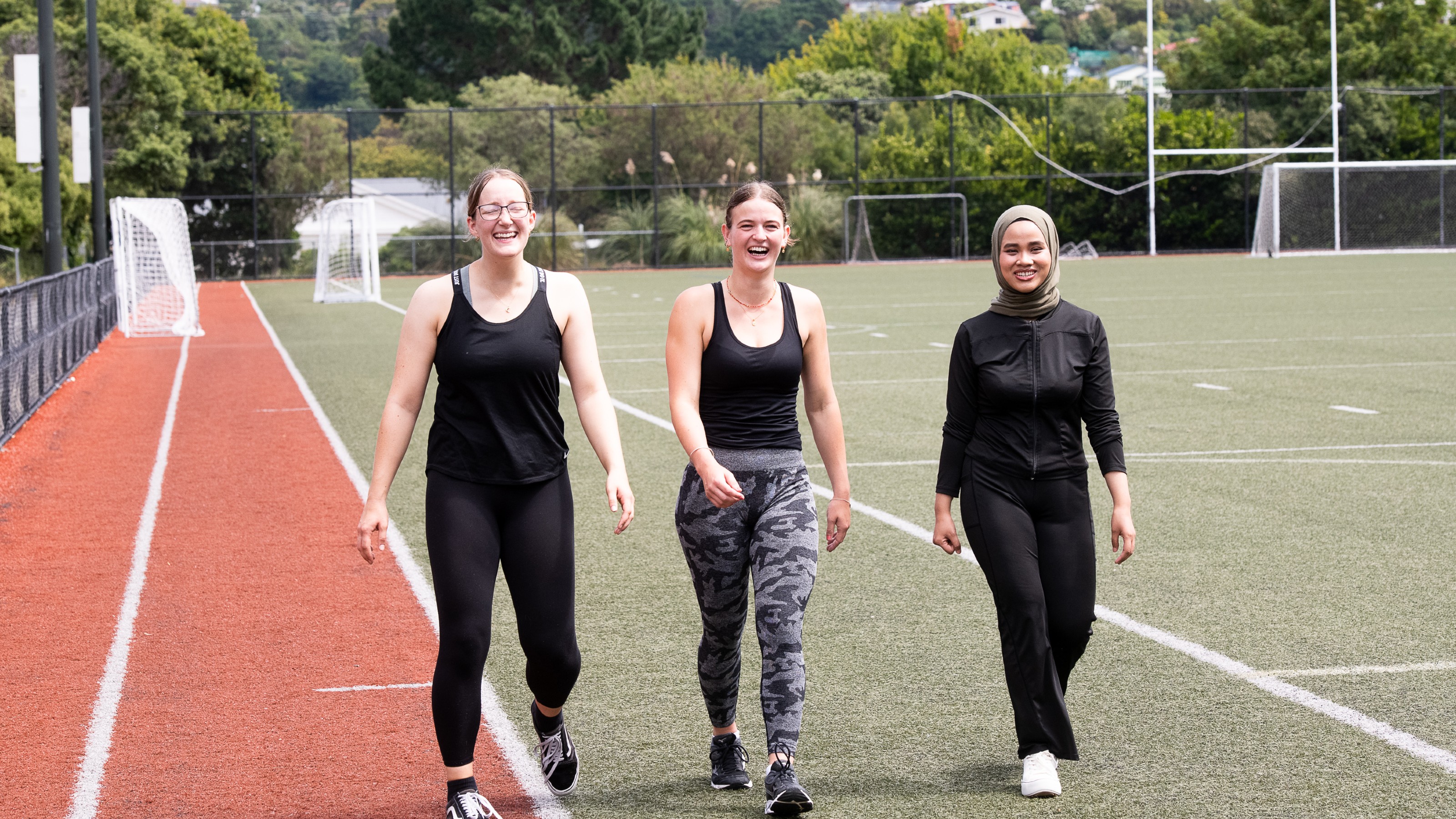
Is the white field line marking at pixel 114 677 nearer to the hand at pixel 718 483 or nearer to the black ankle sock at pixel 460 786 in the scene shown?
the black ankle sock at pixel 460 786

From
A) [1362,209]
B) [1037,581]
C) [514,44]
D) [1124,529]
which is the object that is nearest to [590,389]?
[1037,581]

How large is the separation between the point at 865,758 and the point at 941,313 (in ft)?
72.0

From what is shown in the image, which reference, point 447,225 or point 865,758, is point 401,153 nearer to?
point 447,225

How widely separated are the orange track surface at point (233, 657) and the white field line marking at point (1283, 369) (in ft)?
28.8

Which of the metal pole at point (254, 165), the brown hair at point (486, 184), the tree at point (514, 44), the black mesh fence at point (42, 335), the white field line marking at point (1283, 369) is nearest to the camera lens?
the brown hair at point (486, 184)

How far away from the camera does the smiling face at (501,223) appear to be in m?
4.50

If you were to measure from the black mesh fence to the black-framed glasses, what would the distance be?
31.0ft

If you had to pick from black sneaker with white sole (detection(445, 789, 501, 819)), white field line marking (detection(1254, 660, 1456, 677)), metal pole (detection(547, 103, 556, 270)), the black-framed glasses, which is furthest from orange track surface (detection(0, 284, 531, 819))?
metal pole (detection(547, 103, 556, 270))

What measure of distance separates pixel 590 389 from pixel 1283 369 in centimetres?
1383

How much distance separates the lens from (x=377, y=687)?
6172 mm

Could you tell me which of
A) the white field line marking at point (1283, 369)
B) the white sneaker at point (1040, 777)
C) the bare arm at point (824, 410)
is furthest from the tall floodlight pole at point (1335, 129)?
the white sneaker at point (1040, 777)

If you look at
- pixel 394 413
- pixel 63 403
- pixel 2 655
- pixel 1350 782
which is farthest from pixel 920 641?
pixel 63 403

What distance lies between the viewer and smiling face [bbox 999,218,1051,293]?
16.0 feet

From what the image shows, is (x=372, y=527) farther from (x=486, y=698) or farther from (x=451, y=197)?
(x=451, y=197)
